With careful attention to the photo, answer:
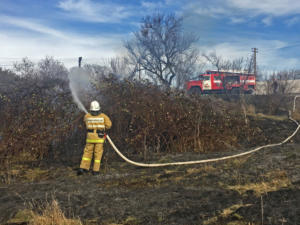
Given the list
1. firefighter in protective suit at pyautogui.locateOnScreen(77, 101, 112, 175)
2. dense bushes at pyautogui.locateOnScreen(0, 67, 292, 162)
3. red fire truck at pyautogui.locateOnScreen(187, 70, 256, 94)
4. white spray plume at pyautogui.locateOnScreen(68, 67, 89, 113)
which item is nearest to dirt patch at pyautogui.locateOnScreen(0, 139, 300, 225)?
firefighter in protective suit at pyautogui.locateOnScreen(77, 101, 112, 175)

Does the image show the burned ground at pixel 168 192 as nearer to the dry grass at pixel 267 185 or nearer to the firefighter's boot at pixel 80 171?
the dry grass at pixel 267 185

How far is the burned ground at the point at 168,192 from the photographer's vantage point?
314cm

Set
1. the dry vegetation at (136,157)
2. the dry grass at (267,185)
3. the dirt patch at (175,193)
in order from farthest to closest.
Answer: the dry grass at (267,185), the dry vegetation at (136,157), the dirt patch at (175,193)

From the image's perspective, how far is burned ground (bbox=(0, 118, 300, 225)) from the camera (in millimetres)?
3141

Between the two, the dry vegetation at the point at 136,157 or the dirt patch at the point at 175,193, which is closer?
the dirt patch at the point at 175,193

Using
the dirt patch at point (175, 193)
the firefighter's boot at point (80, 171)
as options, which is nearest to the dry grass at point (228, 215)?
the dirt patch at point (175, 193)

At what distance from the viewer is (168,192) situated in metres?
3.97

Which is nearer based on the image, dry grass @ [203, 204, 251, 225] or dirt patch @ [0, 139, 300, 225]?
dry grass @ [203, 204, 251, 225]

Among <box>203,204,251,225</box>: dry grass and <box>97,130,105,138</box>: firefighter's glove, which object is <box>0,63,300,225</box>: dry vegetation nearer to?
<box>203,204,251,225</box>: dry grass

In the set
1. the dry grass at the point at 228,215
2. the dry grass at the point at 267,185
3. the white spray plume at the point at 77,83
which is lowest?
the dry grass at the point at 228,215

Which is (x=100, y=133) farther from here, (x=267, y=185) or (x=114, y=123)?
(x=267, y=185)

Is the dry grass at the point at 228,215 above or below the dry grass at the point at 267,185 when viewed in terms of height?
below

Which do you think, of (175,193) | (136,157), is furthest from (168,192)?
(136,157)

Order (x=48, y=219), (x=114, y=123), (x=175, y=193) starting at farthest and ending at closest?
(x=114, y=123) → (x=175, y=193) → (x=48, y=219)
